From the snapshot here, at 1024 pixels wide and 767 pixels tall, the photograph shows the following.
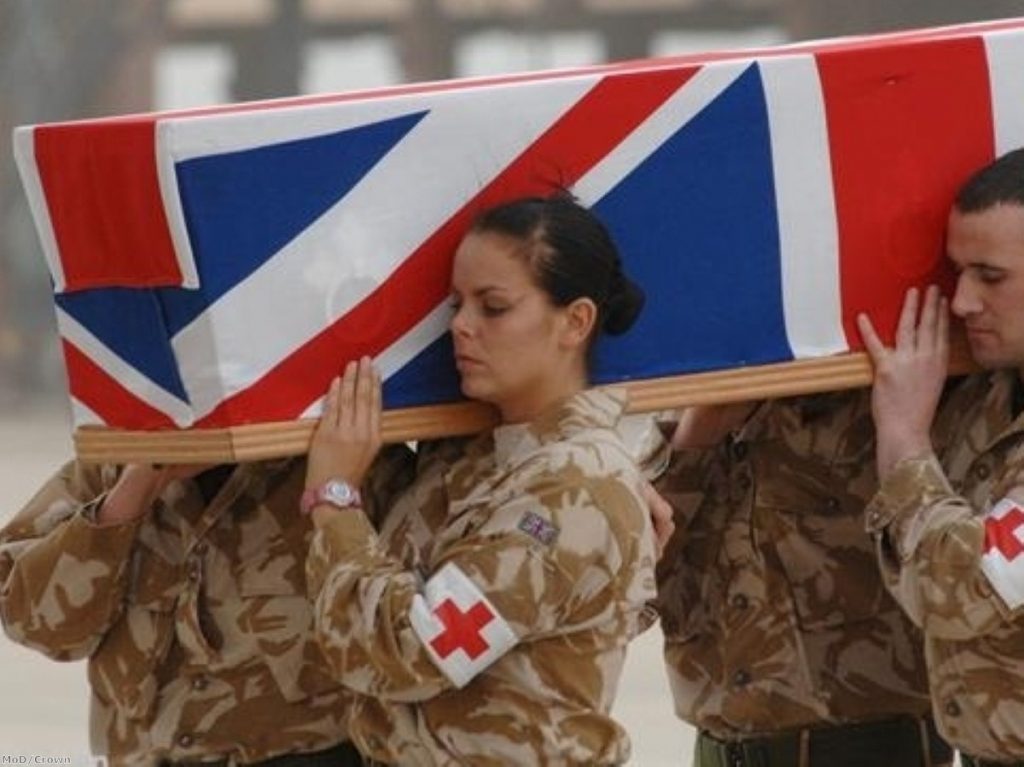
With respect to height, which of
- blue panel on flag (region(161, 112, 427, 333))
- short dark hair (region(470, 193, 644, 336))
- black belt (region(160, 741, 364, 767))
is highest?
blue panel on flag (region(161, 112, 427, 333))

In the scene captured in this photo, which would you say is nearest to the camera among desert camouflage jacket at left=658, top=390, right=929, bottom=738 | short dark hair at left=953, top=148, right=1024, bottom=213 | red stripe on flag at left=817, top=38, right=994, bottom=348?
short dark hair at left=953, top=148, right=1024, bottom=213

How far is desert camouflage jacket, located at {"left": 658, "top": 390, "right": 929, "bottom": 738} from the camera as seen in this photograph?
13.8 ft

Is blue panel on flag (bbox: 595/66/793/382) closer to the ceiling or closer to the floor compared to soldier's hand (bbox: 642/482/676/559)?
closer to the ceiling

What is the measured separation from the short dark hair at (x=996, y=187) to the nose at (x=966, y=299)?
0.27ft

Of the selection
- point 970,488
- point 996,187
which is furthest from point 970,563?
point 996,187

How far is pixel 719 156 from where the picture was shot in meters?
3.91

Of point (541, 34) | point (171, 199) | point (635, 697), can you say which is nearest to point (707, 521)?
point (171, 199)

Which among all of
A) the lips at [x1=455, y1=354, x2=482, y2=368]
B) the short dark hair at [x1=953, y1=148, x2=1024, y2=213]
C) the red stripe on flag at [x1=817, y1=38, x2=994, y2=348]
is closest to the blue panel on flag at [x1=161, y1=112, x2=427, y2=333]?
the lips at [x1=455, y1=354, x2=482, y2=368]

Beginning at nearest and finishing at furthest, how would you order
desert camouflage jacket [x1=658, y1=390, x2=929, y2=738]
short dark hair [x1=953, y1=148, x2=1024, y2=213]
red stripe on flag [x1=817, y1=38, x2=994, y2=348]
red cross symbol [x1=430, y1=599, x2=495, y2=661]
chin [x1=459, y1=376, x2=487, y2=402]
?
red cross symbol [x1=430, y1=599, x2=495, y2=661]
chin [x1=459, y1=376, x2=487, y2=402]
short dark hair [x1=953, y1=148, x2=1024, y2=213]
red stripe on flag [x1=817, y1=38, x2=994, y2=348]
desert camouflage jacket [x1=658, y1=390, x2=929, y2=738]

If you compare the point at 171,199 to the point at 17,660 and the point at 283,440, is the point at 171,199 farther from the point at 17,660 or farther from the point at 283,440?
the point at 17,660

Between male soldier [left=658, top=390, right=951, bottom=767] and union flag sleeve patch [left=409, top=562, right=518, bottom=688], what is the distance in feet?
2.23

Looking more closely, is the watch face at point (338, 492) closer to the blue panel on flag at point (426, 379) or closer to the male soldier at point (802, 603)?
the blue panel on flag at point (426, 379)

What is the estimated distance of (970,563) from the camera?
3.76m

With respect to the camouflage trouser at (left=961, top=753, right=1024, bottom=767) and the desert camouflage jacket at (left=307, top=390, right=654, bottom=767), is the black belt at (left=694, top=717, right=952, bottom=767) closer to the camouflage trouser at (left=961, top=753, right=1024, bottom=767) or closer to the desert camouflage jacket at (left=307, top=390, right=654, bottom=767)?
the camouflage trouser at (left=961, top=753, right=1024, bottom=767)
